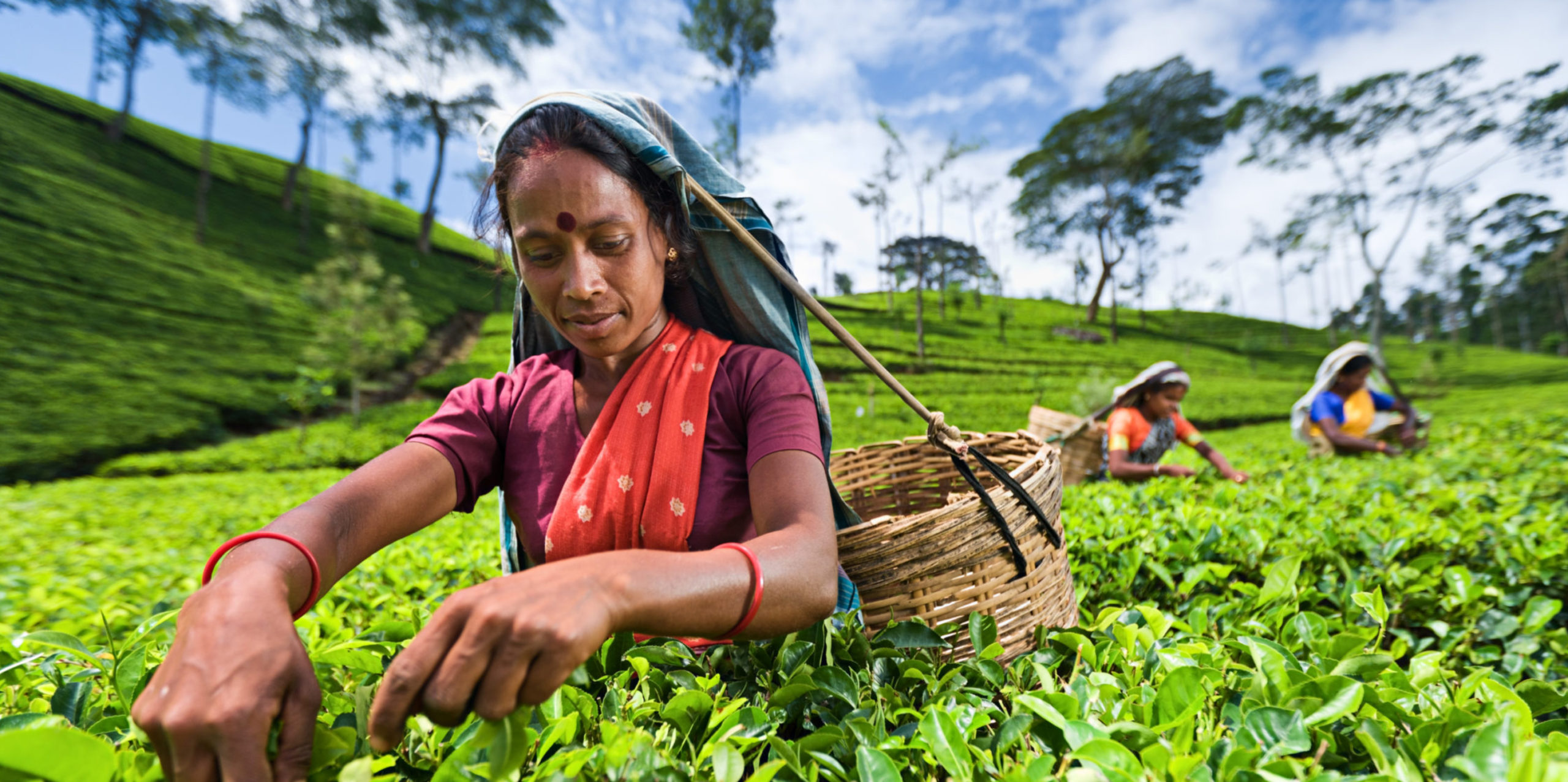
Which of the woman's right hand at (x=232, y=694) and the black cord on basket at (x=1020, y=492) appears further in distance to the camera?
the black cord on basket at (x=1020, y=492)

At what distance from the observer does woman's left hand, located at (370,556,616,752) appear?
60 centimetres

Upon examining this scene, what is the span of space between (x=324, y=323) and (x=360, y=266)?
702cm

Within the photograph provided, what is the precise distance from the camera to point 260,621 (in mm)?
749

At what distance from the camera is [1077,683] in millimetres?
952

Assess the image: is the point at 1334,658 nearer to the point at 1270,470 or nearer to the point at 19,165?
the point at 1270,470

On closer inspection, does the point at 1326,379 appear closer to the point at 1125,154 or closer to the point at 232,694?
the point at 232,694

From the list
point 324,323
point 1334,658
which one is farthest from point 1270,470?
point 324,323

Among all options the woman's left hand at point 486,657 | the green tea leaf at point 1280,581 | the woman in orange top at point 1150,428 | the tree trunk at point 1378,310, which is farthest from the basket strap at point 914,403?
the tree trunk at point 1378,310

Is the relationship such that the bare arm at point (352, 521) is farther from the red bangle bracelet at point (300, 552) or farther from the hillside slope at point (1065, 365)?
the hillside slope at point (1065, 365)

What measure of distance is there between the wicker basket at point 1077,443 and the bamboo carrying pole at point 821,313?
446cm

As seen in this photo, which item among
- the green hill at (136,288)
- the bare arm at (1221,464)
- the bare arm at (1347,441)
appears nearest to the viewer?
the bare arm at (1221,464)

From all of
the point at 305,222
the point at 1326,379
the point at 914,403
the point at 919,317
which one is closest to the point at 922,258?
the point at 919,317

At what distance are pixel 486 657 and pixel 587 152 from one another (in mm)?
941

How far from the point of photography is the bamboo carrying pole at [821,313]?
Answer: 1.35m
